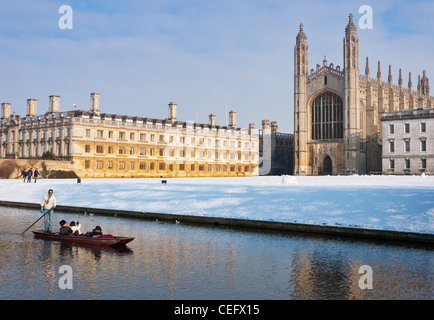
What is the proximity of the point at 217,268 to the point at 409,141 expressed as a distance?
6357 centimetres

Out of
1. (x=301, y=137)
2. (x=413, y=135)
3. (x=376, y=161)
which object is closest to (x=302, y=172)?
(x=301, y=137)

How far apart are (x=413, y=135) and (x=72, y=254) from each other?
64142mm

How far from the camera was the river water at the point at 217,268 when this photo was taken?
39.2 feet

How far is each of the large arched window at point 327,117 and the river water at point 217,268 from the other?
65645mm

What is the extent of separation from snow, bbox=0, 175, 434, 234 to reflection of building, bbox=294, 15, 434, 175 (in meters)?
47.6

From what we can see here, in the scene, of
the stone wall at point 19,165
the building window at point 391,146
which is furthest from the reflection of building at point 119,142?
the building window at point 391,146

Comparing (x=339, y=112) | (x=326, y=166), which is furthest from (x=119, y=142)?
(x=339, y=112)

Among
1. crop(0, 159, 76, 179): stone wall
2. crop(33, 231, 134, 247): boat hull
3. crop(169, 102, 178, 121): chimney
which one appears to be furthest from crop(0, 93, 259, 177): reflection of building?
crop(33, 231, 134, 247): boat hull

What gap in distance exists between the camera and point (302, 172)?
279 ft

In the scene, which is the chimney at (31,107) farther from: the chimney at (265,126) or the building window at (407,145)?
the building window at (407,145)

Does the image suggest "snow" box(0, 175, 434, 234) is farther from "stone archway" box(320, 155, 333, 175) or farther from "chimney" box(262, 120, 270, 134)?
"chimney" box(262, 120, 270, 134)
